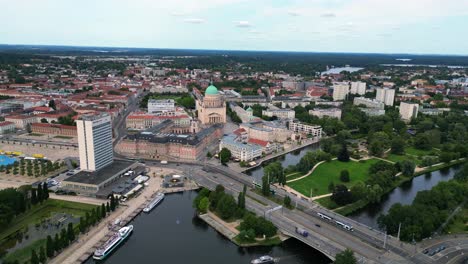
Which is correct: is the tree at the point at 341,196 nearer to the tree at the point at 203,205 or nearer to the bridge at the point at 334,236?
the bridge at the point at 334,236

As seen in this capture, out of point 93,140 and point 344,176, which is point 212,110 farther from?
point 344,176

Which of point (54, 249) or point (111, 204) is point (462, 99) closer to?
point (111, 204)

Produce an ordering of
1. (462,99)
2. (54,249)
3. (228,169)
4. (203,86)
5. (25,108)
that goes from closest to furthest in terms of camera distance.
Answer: (54,249)
(228,169)
(25,108)
(462,99)
(203,86)

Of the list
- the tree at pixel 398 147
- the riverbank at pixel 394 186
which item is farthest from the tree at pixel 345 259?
the tree at pixel 398 147

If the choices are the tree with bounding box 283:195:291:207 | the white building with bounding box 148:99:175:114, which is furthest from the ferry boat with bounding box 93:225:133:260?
the white building with bounding box 148:99:175:114

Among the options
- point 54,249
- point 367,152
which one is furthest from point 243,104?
point 54,249

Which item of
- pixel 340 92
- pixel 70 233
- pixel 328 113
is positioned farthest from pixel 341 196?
pixel 340 92
